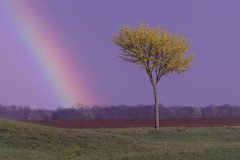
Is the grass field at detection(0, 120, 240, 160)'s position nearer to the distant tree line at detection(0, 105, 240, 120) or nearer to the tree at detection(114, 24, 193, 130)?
the tree at detection(114, 24, 193, 130)

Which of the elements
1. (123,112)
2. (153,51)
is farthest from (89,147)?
(123,112)

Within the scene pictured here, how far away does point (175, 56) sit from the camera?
2520 inches

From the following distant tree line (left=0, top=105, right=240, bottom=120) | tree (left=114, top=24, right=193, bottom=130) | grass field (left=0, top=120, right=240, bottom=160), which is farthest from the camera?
distant tree line (left=0, top=105, right=240, bottom=120)

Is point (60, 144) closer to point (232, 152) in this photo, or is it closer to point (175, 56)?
point (232, 152)

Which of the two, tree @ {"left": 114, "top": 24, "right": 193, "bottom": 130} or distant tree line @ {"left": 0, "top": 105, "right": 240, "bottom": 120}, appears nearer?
tree @ {"left": 114, "top": 24, "right": 193, "bottom": 130}

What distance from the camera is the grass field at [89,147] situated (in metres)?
32.6

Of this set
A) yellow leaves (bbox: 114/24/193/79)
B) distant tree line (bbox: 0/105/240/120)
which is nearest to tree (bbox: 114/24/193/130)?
yellow leaves (bbox: 114/24/193/79)

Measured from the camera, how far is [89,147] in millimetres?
37125

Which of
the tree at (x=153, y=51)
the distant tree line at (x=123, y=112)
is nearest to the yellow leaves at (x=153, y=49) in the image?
the tree at (x=153, y=51)

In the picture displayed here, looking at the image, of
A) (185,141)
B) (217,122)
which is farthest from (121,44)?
(185,141)

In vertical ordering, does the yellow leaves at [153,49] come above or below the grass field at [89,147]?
above

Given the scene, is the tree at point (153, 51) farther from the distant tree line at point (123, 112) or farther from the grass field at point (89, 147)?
the distant tree line at point (123, 112)

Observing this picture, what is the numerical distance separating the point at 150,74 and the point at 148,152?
2748 cm

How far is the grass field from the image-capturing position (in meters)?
32.6
